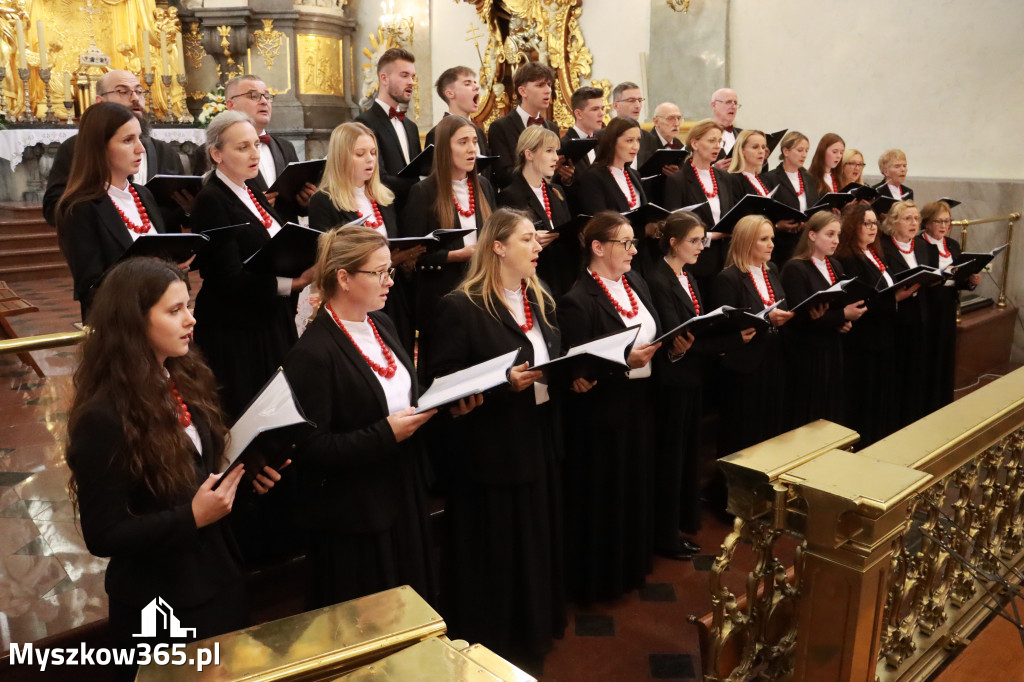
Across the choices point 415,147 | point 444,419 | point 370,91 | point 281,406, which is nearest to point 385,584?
point 444,419

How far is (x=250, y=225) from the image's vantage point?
12.2 feet

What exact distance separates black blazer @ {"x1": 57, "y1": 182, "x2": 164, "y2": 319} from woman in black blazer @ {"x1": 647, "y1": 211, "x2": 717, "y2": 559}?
97.0 inches

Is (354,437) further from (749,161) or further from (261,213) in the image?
(749,161)

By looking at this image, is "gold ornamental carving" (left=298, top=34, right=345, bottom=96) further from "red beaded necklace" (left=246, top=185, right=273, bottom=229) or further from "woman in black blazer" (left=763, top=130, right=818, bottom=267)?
"red beaded necklace" (left=246, top=185, right=273, bottom=229)

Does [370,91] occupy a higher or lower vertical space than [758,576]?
higher

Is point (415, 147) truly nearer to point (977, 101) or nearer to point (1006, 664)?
point (1006, 664)

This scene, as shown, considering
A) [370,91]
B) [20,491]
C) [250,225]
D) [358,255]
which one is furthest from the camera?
[370,91]

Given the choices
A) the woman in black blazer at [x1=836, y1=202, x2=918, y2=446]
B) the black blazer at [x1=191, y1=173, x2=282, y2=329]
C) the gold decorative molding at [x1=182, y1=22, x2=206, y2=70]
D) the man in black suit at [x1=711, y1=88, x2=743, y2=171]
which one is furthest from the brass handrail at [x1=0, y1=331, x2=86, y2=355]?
the gold decorative molding at [x1=182, y1=22, x2=206, y2=70]

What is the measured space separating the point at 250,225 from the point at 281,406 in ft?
5.69

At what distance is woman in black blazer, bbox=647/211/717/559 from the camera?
4.26 meters

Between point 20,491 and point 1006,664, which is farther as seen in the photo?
point 20,491

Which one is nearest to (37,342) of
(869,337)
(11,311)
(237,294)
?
(237,294)

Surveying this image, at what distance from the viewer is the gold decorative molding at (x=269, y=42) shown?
13.4 m

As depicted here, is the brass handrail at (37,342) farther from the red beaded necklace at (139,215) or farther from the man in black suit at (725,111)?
the man in black suit at (725,111)
